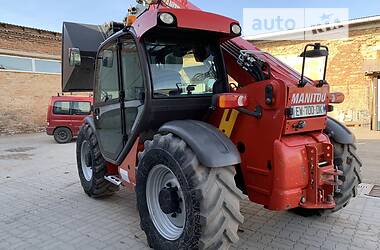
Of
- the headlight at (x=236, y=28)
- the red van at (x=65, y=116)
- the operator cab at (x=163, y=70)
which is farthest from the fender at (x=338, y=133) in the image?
the red van at (x=65, y=116)

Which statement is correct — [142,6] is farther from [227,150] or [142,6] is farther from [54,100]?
[54,100]

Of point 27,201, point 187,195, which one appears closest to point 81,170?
point 27,201

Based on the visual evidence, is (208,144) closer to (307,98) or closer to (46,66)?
(307,98)

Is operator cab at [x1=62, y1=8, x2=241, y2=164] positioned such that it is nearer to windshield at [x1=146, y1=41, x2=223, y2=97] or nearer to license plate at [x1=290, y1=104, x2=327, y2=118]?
windshield at [x1=146, y1=41, x2=223, y2=97]

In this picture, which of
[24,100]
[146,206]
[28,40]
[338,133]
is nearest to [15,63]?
[28,40]

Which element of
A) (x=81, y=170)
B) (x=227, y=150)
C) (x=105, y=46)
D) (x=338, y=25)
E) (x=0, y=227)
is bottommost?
(x=0, y=227)

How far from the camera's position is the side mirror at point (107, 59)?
4.45 m

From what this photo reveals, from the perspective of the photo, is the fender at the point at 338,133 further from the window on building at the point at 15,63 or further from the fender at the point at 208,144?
the window on building at the point at 15,63

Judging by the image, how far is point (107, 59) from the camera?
459cm

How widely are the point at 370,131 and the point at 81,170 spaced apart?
12219 millimetres

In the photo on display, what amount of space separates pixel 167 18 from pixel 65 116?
11.5 metres

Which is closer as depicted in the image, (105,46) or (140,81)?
(140,81)

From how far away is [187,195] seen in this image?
2.88 metres

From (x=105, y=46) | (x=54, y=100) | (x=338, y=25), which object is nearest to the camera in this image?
(x=105, y=46)
